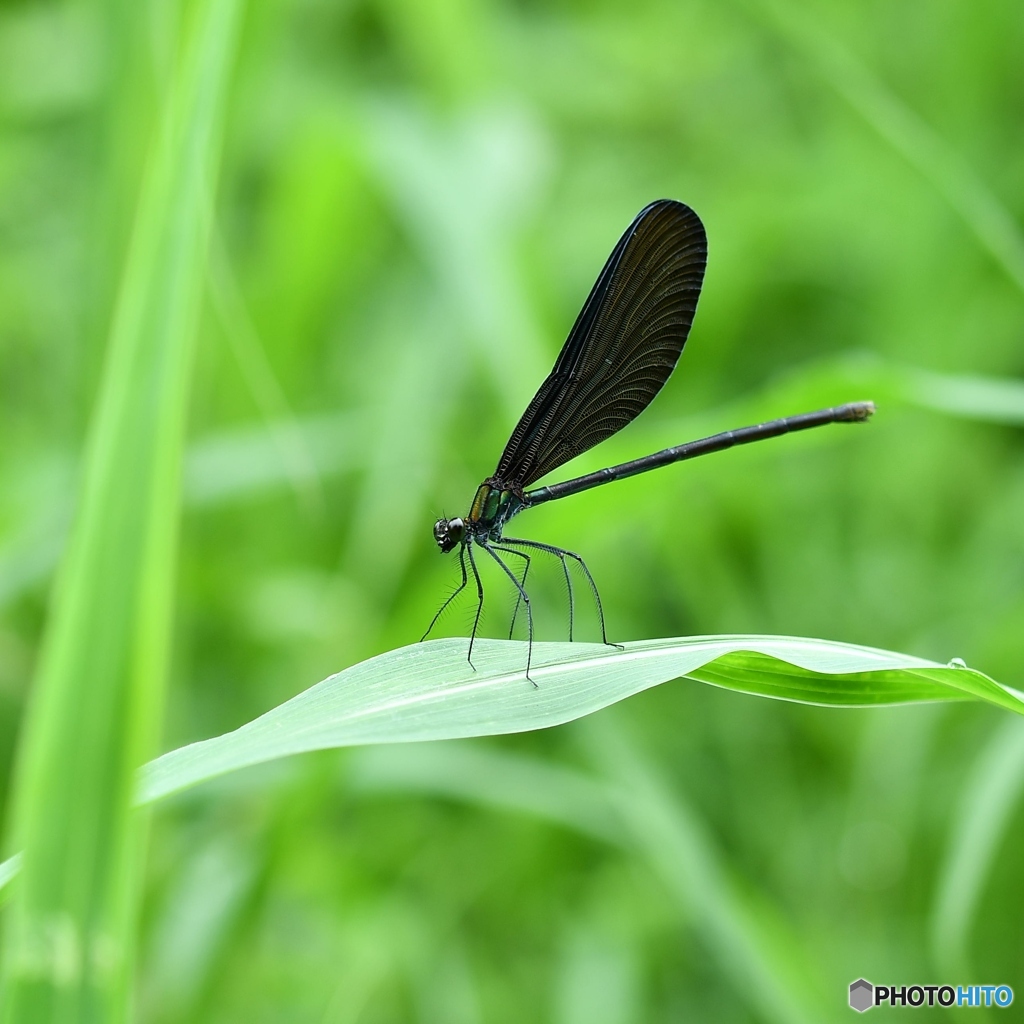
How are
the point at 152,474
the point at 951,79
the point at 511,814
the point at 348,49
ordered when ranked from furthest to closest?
the point at 348,49, the point at 951,79, the point at 511,814, the point at 152,474

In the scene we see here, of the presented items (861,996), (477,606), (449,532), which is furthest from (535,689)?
(861,996)

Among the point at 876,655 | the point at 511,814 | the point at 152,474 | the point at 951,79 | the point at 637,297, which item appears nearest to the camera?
the point at 152,474

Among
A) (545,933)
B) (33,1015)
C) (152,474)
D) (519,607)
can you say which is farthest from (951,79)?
(33,1015)

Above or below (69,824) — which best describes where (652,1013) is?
above

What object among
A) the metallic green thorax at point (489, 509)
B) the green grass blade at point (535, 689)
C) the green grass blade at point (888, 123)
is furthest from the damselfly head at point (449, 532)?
the green grass blade at point (888, 123)

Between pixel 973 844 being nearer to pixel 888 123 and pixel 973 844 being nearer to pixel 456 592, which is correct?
pixel 456 592

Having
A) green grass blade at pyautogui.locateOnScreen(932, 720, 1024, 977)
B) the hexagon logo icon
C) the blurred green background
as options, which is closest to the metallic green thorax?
the blurred green background

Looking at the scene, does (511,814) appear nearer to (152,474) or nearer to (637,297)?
(637,297)
